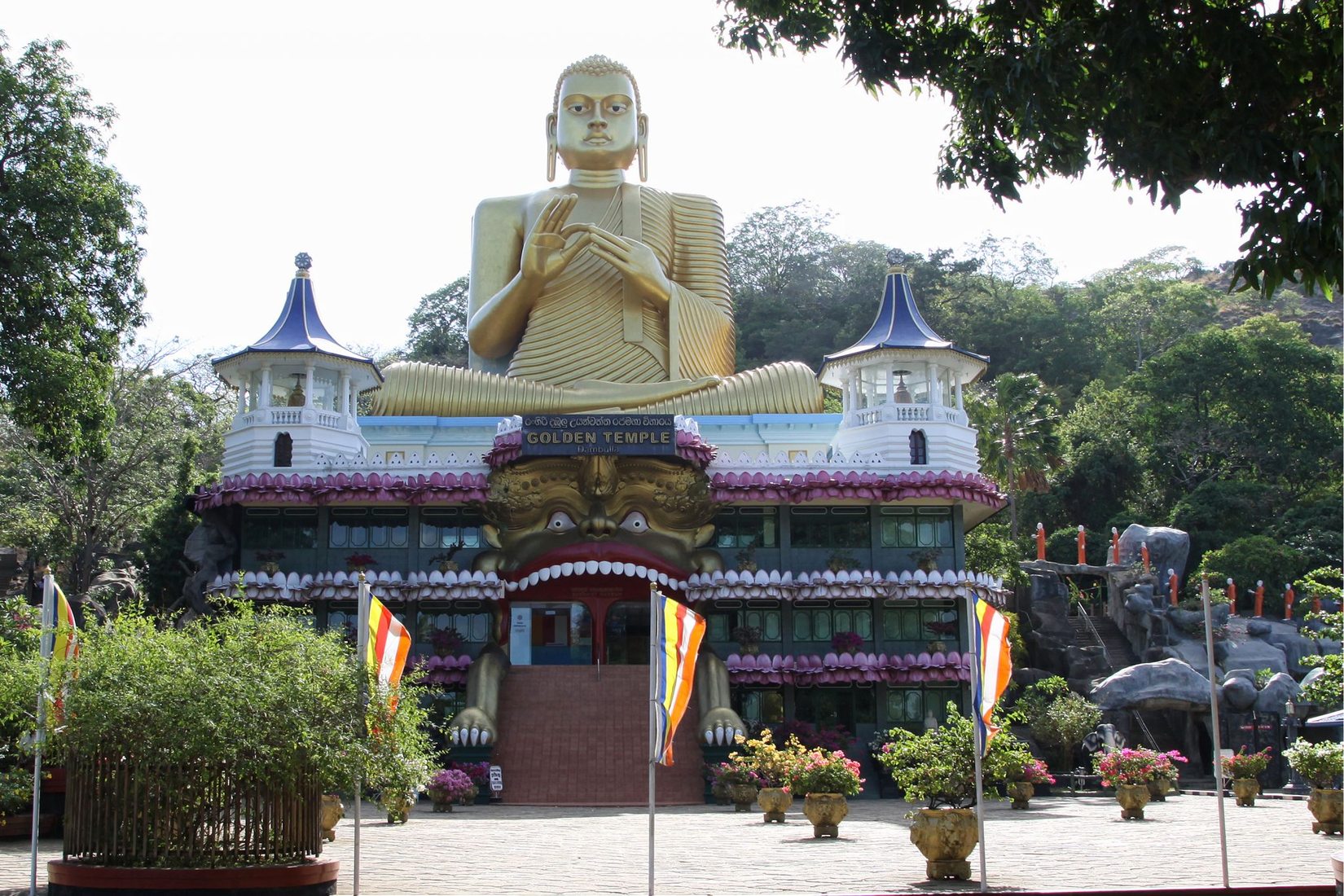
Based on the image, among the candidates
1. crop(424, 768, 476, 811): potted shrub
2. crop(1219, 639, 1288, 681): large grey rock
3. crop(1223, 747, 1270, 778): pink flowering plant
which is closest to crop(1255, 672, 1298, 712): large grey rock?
crop(1219, 639, 1288, 681): large grey rock

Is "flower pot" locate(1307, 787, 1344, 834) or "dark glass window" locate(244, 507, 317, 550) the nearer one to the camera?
"flower pot" locate(1307, 787, 1344, 834)

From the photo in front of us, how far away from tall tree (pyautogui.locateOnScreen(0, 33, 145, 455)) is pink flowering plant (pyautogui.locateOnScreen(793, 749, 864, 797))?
39.2 feet

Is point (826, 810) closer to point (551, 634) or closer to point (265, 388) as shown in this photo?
point (551, 634)

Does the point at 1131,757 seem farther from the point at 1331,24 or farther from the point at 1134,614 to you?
the point at 1134,614

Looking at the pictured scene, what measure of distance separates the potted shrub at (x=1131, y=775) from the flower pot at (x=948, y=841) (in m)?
8.71

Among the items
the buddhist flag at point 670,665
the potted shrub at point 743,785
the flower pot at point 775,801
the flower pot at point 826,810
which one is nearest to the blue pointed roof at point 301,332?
the potted shrub at point 743,785

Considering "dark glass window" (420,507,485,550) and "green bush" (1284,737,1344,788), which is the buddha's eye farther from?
"green bush" (1284,737,1344,788)

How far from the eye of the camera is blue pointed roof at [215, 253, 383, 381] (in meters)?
35.3

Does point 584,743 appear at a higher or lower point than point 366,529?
lower

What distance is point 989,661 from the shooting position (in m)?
16.3

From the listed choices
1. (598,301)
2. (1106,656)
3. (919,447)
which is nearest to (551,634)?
(598,301)

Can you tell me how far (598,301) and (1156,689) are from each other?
1662cm

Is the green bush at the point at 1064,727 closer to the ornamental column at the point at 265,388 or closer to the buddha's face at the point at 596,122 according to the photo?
the buddha's face at the point at 596,122

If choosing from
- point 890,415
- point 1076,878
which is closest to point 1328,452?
point 890,415
